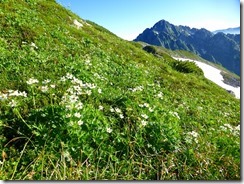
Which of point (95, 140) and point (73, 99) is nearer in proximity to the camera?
point (95, 140)

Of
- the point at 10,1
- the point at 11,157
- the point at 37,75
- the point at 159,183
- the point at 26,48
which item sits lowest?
the point at 159,183

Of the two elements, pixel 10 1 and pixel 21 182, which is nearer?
pixel 21 182

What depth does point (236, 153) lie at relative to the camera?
8555mm

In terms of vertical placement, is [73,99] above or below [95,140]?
above

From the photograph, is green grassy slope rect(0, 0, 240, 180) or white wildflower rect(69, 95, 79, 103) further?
white wildflower rect(69, 95, 79, 103)

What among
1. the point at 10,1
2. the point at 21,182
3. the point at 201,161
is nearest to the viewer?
the point at 21,182

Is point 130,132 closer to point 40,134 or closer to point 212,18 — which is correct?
point 40,134

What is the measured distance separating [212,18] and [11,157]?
5.76 m

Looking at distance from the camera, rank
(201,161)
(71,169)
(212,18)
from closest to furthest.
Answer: (71,169), (201,161), (212,18)

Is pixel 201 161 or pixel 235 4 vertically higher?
pixel 235 4

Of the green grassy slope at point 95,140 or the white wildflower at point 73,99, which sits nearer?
the green grassy slope at point 95,140

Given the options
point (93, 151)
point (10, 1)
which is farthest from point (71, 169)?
A: point (10, 1)

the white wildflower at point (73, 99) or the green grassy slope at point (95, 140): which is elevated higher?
the white wildflower at point (73, 99)

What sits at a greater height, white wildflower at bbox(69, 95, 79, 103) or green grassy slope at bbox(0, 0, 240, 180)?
white wildflower at bbox(69, 95, 79, 103)
